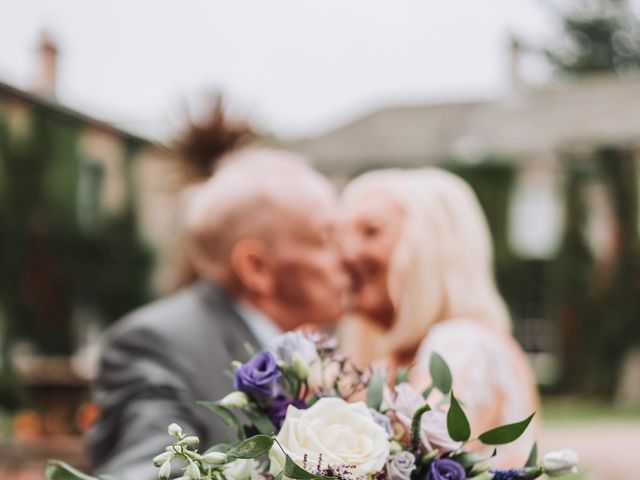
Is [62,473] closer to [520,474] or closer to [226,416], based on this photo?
[226,416]

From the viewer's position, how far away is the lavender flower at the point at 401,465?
5.40 ft

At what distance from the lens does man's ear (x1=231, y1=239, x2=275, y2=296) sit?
9.94 feet

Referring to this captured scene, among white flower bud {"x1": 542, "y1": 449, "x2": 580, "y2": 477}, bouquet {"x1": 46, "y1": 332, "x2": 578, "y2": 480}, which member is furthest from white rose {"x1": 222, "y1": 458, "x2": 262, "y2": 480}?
white flower bud {"x1": 542, "y1": 449, "x2": 580, "y2": 477}

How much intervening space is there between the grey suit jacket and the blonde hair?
1.87 feet

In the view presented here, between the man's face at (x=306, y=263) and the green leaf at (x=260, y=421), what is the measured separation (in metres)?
1.37

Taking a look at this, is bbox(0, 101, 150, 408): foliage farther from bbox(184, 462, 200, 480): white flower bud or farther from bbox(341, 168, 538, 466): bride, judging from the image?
bbox(184, 462, 200, 480): white flower bud

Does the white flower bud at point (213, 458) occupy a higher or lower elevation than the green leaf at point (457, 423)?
higher

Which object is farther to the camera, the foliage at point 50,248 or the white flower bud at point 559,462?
the foliage at point 50,248

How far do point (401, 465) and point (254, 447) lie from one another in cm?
30

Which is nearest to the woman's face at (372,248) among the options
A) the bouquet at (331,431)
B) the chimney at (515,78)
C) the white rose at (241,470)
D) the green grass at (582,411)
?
the bouquet at (331,431)

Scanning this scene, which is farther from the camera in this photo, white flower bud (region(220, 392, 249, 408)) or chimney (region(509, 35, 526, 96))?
chimney (region(509, 35, 526, 96))

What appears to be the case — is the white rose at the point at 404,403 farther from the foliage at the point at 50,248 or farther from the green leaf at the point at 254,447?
Result: the foliage at the point at 50,248

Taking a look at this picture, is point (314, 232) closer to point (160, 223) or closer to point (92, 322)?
point (92, 322)

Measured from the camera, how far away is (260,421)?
173cm
